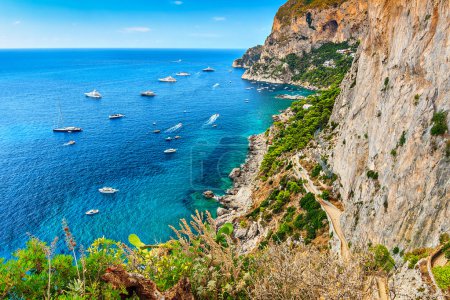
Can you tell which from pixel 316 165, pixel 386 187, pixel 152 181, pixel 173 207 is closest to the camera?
pixel 386 187

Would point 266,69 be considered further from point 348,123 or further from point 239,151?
point 348,123

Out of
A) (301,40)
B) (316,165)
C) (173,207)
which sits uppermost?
(301,40)

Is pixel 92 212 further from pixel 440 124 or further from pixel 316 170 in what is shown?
pixel 440 124

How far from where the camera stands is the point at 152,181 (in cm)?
6366

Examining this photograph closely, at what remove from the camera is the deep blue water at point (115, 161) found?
166 ft

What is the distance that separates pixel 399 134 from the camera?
26.3 meters

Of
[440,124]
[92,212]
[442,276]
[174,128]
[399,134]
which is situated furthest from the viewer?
[174,128]

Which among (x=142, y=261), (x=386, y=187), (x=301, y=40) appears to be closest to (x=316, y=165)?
(x=386, y=187)

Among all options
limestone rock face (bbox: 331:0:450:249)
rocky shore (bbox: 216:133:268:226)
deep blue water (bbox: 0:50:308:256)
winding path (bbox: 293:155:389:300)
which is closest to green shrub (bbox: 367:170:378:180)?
limestone rock face (bbox: 331:0:450:249)

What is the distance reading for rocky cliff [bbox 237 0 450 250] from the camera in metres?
21.2

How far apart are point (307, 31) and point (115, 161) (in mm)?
157232

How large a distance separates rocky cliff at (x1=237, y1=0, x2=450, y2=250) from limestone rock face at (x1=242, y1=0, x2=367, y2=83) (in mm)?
133804

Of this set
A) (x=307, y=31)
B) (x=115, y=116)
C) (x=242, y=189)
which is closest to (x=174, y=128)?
(x=115, y=116)

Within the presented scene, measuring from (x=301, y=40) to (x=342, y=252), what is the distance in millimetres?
180125
